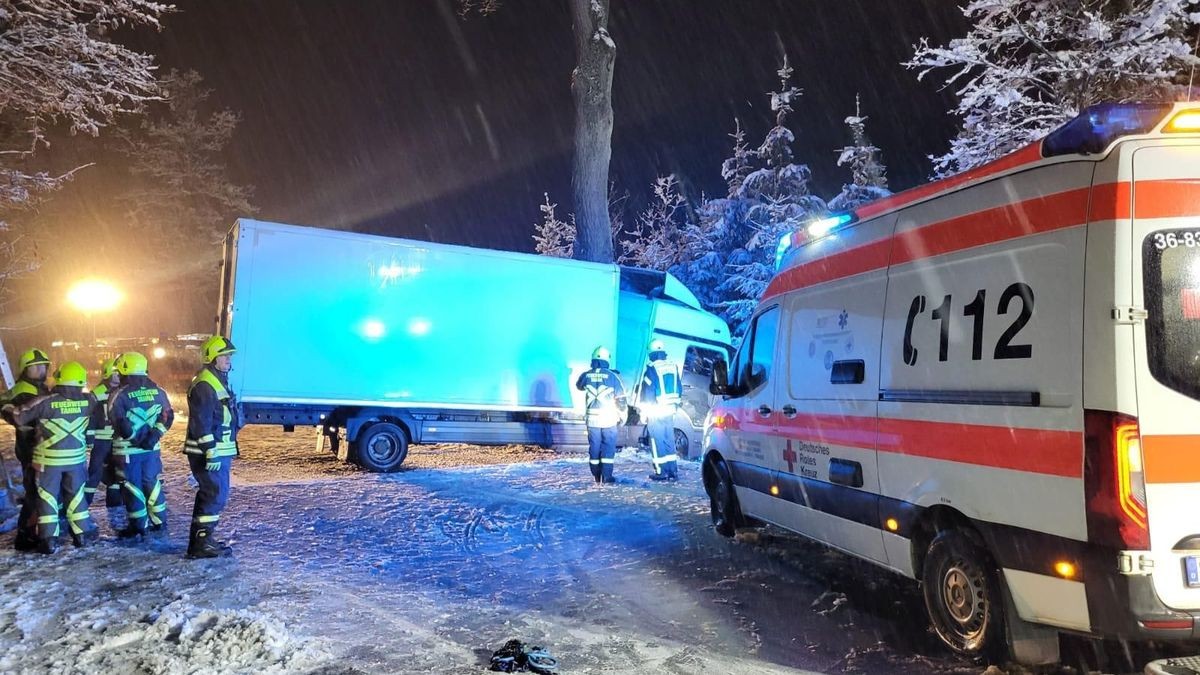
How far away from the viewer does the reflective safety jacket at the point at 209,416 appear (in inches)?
247

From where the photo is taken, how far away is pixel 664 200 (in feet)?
132

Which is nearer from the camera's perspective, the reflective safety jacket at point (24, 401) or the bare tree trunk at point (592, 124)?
the reflective safety jacket at point (24, 401)

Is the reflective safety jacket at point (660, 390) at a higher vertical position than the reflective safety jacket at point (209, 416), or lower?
higher

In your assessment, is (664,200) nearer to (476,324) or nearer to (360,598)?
(476,324)

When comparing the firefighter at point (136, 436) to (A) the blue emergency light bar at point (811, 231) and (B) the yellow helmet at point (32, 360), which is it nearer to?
(B) the yellow helmet at point (32, 360)

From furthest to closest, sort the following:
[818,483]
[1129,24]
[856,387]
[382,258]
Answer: [1129,24] < [382,258] < [818,483] < [856,387]

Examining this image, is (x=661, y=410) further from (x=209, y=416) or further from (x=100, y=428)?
(x=100, y=428)

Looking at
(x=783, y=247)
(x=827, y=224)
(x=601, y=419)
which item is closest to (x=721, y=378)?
(x=783, y=247)

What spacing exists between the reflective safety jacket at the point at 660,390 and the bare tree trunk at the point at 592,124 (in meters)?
6.28

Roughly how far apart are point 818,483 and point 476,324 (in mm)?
7287

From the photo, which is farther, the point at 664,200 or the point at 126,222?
the point at 664,200

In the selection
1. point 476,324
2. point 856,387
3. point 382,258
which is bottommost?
point 856,387

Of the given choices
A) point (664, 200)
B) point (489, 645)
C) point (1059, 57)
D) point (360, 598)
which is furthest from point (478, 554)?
point (664, 200)

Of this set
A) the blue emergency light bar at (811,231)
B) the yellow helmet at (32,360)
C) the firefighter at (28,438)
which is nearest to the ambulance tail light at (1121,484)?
the blue emergency light bar at (811,231)
